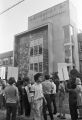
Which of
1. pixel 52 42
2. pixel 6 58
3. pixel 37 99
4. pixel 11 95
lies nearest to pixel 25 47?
pixel 52 42

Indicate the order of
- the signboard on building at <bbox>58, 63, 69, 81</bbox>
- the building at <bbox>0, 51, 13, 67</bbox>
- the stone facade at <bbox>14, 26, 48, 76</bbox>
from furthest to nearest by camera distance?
the building at <bbox>0, 51, 13, 67</bbox> < the stone facade at <bbox>14, 26, 48, 76</bbox> < the signboard on building at <bbox>58, 63, 69, 81</bbox>

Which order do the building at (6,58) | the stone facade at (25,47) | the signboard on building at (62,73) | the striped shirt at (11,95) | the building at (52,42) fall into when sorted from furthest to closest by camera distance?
the building at (6,58) < the stone facade at (25,47) < the building at (52,42) < the signboard on building at (62,73) < the striped shirt at (11,95)

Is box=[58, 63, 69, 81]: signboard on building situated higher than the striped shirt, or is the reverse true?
box=[58, 63, 69, 81]: signboard on building

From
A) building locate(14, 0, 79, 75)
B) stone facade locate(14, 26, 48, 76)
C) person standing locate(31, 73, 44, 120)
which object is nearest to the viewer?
person standing locate(31, 73, 44, 120)

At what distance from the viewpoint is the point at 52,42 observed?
23797 millimetres

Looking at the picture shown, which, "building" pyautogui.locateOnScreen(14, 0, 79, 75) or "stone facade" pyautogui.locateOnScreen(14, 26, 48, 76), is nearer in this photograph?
"building" pyautogui.locateOnScreen(14, 0, 79, 75)

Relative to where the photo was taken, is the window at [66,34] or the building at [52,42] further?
the building at [52,42]

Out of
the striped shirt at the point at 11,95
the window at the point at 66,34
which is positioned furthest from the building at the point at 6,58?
the striped shirt at the point at 11,95

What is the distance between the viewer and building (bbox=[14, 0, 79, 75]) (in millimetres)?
22438

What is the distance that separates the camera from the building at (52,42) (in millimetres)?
22438

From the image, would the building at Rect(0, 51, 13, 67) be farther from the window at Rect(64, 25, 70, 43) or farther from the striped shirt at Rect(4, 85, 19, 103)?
the striped shirt at Rect(4, 85, 19, 103)

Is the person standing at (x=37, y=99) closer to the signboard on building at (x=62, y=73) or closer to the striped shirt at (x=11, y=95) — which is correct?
the striped shirt at (x=11, y=95)

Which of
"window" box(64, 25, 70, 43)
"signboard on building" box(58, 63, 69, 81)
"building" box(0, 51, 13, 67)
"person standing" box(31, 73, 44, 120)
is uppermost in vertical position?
"window" box(64, 25, 70, 43)

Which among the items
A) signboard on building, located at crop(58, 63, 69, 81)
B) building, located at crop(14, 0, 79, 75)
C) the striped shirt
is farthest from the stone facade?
the striped shirt
